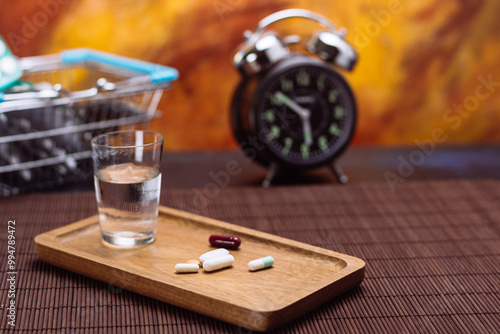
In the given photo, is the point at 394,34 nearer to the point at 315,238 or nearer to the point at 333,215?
the point at 333,215

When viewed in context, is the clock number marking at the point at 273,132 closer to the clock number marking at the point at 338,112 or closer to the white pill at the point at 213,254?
the clock number marking at the point at 338,112

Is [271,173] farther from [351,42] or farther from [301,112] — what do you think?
[351,42]

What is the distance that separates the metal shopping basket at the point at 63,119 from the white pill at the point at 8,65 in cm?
4

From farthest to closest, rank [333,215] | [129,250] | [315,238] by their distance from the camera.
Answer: [333,215], [315,238], [129,250]

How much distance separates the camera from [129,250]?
111 centimetres

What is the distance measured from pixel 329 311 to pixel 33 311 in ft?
1.38

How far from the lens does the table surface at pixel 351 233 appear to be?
0.97 meters

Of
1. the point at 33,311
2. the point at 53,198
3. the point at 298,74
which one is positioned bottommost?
the point at 53,198

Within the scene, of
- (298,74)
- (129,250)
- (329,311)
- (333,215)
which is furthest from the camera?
(298,74)

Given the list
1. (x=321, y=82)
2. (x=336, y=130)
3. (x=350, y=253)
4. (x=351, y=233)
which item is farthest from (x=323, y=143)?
(x=350, y=253)

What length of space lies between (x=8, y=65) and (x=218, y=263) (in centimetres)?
78

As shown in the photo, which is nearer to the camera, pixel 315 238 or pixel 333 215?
pixel 315 238

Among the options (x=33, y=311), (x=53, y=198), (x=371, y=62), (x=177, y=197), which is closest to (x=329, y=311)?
(x=33, y=311)

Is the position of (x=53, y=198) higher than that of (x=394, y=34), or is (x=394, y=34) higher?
(x=394, y=34)
